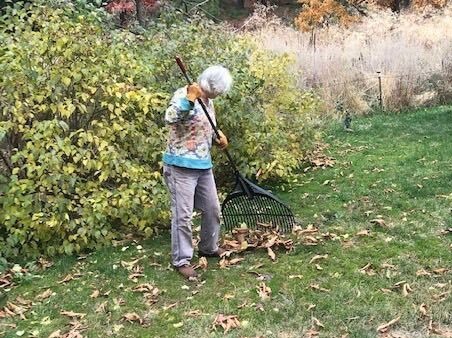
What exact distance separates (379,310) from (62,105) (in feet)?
9.43

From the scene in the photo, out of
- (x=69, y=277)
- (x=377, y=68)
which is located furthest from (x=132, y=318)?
(x=377, y=68)

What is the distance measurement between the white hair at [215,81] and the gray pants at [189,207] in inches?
21.1

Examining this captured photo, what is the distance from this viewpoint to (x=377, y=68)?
10922 millimetres

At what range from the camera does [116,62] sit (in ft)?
17.6

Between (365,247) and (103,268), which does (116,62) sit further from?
(365,247)

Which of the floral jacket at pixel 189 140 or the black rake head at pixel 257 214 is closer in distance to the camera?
the floral jacket at pixel 189 140

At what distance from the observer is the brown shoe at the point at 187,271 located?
165 inches

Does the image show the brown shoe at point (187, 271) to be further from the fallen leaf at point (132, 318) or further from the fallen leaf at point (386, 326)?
the fallen leaf at point (386, 326)

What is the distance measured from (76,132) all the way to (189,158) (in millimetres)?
1322

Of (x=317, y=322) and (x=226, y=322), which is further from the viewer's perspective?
(x=226, y=322)

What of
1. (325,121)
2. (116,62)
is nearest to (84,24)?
(116,62)

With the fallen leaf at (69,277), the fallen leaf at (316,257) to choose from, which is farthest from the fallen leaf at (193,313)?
the fallen leaf at (69,277)

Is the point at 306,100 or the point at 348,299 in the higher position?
the point at 306,100

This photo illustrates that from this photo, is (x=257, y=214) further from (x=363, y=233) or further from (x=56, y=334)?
(x=56, y=334)
